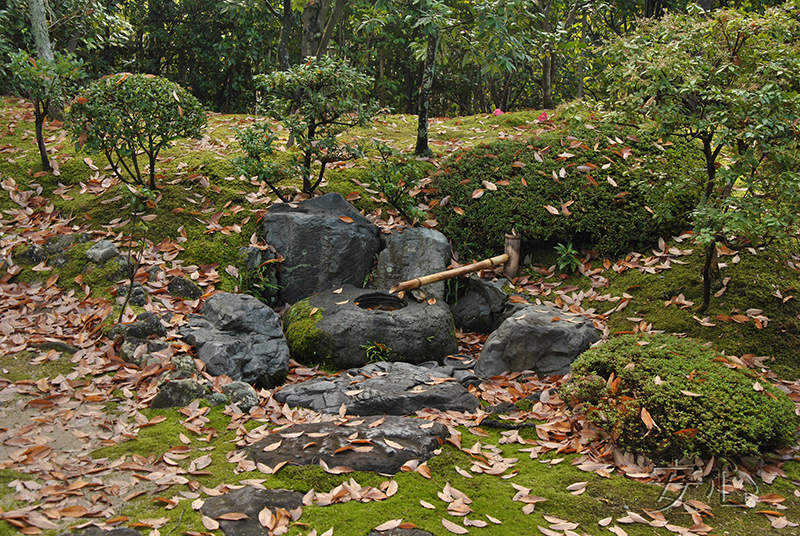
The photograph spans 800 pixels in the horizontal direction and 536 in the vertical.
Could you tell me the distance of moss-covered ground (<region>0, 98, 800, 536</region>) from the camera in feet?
9.73

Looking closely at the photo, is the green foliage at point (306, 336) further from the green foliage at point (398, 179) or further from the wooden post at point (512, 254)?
the wooden post at point (512, 254)

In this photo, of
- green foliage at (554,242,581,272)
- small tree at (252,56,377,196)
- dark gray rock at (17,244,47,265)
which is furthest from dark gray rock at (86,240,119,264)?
green foliage at (554,242,581,272)

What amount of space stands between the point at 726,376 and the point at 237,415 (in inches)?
134

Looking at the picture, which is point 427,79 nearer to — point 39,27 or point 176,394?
point 39,27

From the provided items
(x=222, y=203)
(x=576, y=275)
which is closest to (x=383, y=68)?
(x=222, y=203)

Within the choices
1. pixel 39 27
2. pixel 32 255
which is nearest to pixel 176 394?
pixel 32 255

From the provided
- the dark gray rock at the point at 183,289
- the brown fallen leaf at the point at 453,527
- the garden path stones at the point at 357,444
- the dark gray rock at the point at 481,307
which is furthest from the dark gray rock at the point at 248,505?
the dark gray rock at the point at 481,307

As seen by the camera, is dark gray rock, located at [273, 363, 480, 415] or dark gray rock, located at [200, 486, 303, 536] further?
dark gray rock, located at [273, 363, 480, 415]

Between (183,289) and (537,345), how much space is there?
3.44 m

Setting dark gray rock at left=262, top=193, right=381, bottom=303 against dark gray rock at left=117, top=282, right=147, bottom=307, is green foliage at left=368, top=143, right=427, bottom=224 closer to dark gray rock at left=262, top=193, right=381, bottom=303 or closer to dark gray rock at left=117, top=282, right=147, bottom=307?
dark gray rock at left=262, top=193, right=381, bottom=303

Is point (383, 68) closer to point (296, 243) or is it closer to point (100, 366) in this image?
point (296, 243)

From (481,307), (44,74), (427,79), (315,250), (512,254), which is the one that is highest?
(427,79)

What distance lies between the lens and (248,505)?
2.89 meters

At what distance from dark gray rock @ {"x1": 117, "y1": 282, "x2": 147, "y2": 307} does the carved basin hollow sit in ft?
6.69
